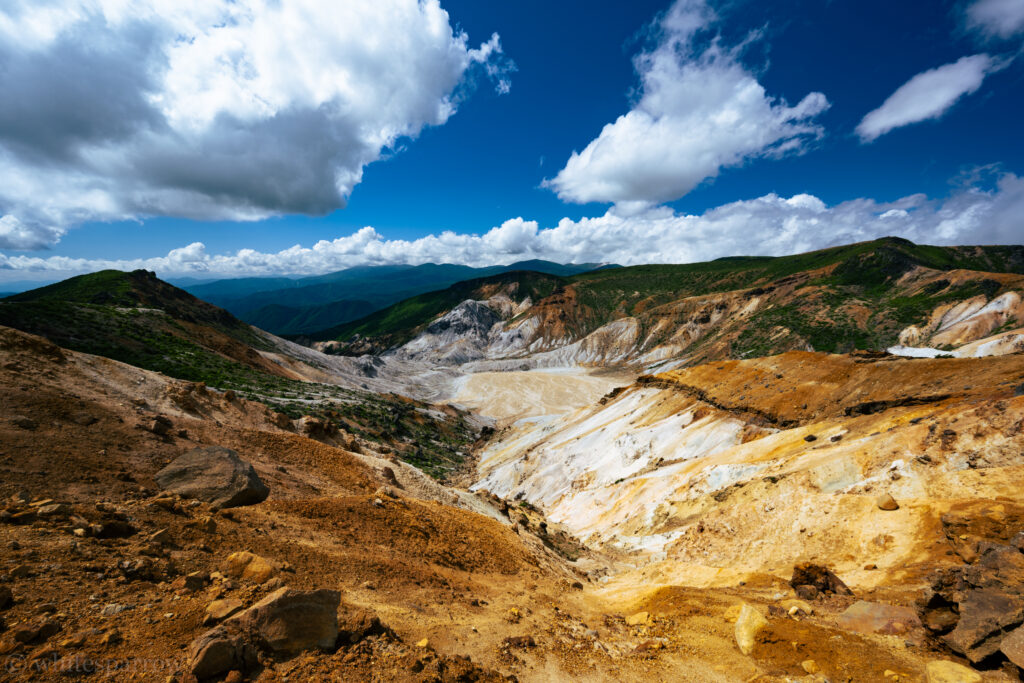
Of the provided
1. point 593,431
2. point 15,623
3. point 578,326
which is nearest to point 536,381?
point 578,326

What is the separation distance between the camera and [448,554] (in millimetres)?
14789

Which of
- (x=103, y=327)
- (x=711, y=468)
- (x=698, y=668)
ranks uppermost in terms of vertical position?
(x=103, y=327)

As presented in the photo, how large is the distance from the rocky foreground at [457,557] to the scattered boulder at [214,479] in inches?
3.1

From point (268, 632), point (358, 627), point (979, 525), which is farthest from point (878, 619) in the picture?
point (268, 632)

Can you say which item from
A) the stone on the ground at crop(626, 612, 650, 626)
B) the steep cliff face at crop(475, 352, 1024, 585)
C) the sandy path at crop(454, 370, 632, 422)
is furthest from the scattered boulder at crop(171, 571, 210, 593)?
the sandy path at crop(454, 370, 632, 422)

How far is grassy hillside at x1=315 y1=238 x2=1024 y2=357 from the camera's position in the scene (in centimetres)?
8773

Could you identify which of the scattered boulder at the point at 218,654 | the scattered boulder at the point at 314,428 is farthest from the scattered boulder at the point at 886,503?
the scattered boulder at the point at 314,428

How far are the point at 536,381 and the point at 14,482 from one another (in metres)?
112

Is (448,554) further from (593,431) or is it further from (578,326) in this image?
(578,326)

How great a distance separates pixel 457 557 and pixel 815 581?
12.1m

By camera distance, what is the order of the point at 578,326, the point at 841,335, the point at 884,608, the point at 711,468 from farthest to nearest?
1. the point at 578,326
2. the point at 841,335
3. the point at 711,468
4. the point at 884,608

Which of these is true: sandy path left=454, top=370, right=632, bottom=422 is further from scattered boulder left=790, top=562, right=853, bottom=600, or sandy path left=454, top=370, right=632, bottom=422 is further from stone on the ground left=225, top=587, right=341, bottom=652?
stone on the ground left=225, top=587, right=341, bottom=652

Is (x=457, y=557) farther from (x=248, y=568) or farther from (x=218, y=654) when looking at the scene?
(x=218, y=654)

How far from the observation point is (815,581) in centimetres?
1314
